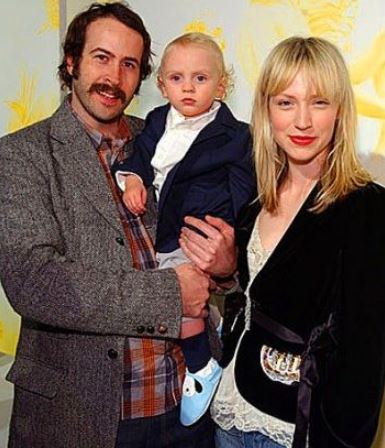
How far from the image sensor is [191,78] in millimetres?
1575

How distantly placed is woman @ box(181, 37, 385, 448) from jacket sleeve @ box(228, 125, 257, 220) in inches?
3.2

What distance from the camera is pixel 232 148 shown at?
156cm

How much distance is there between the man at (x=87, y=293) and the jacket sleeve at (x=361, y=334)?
360 millimetres

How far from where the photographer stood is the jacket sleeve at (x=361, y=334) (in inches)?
48.4

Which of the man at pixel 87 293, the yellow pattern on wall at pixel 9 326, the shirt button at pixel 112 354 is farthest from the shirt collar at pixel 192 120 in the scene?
the yellow pattern on wall at pixel 9 326

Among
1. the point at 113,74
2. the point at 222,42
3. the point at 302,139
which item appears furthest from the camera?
the point at 222,42

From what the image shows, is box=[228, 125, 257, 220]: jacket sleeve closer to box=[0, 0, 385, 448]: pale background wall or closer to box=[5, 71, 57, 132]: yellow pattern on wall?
box=[0, 0, 385, 448]: pale background wall

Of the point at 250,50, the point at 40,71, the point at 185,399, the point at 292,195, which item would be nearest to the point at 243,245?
the point at 292,195

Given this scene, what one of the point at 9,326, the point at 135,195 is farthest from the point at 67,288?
the point at 9,326

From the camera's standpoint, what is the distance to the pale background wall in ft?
5.76

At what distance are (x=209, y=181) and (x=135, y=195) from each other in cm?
18

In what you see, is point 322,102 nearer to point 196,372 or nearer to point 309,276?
point 309,276

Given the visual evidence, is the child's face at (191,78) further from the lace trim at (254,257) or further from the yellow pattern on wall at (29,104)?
the yellow pattern on wall at (29,104)

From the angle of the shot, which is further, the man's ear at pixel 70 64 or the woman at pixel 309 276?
the man's ear at pixel 70 64
